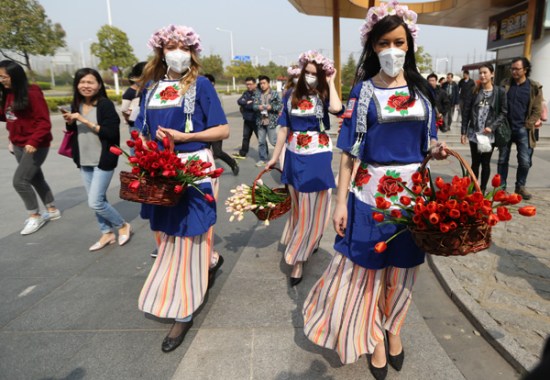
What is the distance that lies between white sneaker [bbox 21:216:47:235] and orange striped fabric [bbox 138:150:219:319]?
289cm

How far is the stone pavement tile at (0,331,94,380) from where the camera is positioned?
2436mm

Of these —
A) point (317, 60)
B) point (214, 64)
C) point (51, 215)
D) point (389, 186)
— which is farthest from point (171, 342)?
point (214, 64)

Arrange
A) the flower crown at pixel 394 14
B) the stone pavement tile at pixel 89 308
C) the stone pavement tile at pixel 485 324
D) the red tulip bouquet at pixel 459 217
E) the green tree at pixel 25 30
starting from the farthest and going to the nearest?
1. the green tree at pixel 25 30
2. the stone pavement tile at pixel 89 308
3. the stone pavement tile at pixel 485 324
4. the flower crown at pixel 394 14
5. the red tulip bouquet at pixel 459 217

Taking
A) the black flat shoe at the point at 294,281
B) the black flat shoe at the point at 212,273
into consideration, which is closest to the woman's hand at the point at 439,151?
the black flat shoe at the point at 294,281

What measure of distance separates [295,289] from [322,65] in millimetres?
1959

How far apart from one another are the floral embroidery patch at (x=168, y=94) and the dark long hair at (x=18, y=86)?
2646 millimetres

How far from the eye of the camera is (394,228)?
213 cm

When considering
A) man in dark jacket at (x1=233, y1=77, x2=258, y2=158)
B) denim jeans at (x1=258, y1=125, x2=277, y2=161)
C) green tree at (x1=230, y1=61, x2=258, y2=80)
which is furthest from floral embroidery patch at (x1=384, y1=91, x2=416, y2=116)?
green tree at (x1=230, y1=61, x2=258, y2=80)

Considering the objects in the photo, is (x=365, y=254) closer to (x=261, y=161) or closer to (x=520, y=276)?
(x=520, y=276)

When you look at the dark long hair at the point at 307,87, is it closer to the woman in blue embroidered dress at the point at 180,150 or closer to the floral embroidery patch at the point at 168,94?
the woman in blue embroidered dress at the point at 180,150

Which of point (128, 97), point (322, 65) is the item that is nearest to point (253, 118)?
point (128, 97)

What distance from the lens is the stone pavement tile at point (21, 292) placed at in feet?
10.3

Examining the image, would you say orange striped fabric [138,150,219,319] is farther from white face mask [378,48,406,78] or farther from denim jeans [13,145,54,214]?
denim jeans [13,145,54,214]

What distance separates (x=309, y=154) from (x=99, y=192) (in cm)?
214
